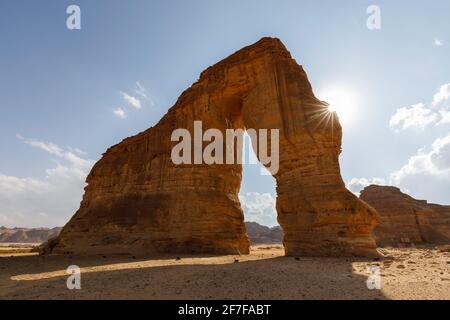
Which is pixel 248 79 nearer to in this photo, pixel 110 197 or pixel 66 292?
pixel 110 197

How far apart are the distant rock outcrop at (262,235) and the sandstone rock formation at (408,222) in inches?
1697

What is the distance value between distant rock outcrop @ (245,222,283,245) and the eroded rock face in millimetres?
57733

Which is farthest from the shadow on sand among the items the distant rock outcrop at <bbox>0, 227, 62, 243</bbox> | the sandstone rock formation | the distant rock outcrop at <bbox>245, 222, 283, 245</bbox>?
the distant rock outcrop at <bbox>0, 227, 62, 243</bbox>

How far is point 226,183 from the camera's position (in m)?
22.3

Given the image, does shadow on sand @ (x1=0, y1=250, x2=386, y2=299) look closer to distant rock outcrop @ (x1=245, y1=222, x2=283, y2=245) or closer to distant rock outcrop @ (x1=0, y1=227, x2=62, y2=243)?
distant rock outcrop @ (x1=245, y1=222, x2=283, y2=245)

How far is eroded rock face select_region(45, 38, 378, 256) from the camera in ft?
47.0

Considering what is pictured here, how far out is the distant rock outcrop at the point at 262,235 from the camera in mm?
85625

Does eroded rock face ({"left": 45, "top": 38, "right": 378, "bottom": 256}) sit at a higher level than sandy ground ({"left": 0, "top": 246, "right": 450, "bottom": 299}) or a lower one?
higher

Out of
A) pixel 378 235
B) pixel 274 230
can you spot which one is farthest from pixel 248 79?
pixel 274 230

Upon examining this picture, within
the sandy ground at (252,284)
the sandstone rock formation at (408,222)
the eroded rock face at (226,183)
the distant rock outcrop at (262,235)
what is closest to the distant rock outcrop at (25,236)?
the distant rock outcrop at (262,235)

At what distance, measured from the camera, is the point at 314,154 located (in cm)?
1549

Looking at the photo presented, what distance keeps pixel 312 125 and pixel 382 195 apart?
2883 cm

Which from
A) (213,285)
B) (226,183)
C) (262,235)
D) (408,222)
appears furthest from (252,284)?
(262,235)

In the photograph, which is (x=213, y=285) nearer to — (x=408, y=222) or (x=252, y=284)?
(x=252, y=284)
